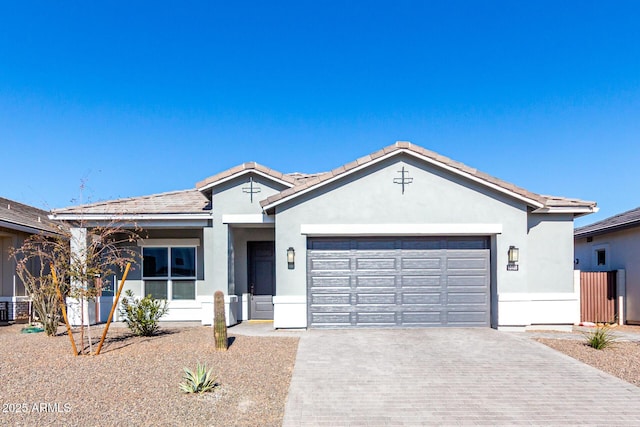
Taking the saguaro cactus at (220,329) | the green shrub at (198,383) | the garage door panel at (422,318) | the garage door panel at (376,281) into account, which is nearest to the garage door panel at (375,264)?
the garage door panel at (376,281)

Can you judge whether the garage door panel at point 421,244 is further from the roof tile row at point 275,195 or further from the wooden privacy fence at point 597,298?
the wooden privacy fence at point 597,298

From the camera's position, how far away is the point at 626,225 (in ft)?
42.2

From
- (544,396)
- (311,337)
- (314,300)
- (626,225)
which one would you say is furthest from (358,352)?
(626,225)

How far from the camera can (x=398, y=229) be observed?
10570 millimetres

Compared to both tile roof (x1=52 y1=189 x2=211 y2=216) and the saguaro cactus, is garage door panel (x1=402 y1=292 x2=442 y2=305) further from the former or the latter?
tile roof (x1=52 y1=189 x2=211 y2=216)

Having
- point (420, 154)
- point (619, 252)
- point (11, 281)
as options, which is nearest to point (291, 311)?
point (420, 154)

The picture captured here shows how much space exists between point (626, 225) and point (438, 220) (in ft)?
22.3

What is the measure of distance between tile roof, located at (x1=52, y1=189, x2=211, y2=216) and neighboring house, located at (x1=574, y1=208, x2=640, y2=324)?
12794 mm

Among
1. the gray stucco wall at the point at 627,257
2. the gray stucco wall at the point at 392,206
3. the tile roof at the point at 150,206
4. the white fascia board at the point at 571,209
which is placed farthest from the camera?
the gray stucco wall at the point at 627,257

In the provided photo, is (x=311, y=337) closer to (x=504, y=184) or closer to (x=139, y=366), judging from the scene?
(x=139, y=366)

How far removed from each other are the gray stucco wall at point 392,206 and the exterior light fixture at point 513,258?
354 millimetres

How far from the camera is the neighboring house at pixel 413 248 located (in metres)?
10.5

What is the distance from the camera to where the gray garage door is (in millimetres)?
10773

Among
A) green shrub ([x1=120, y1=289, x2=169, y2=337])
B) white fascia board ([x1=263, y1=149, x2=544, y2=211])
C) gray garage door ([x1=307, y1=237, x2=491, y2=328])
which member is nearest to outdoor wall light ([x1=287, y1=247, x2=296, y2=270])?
gray garage door ([x1=307, y1=237, x2=491, y2=328])
